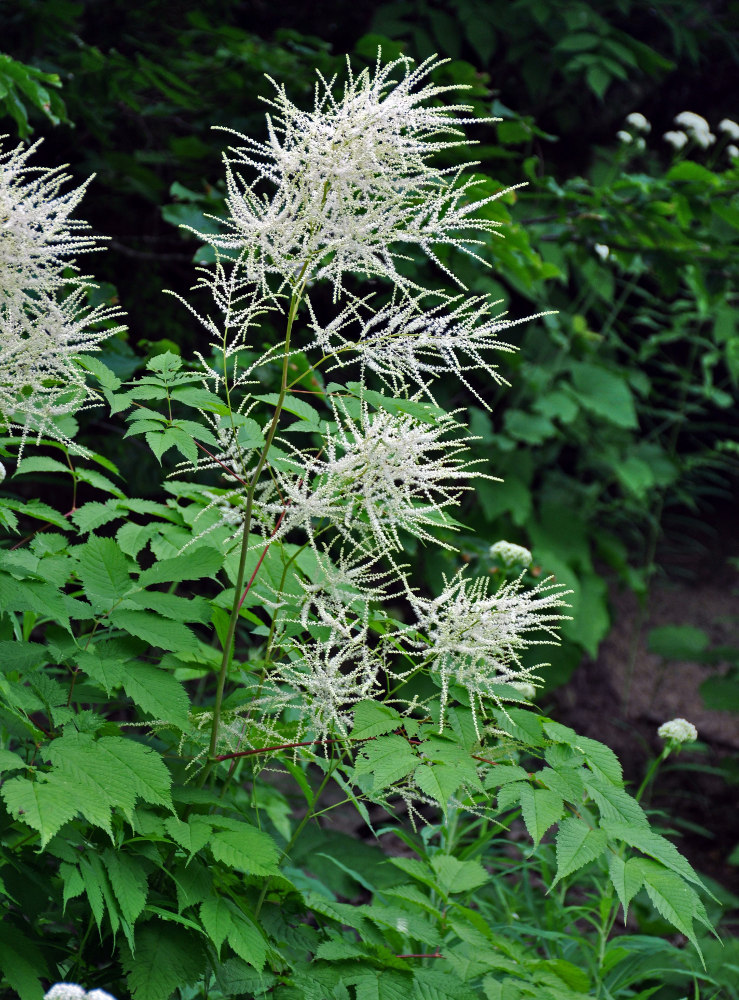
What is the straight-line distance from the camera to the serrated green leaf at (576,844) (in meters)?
1.31

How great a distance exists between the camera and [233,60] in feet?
11.6

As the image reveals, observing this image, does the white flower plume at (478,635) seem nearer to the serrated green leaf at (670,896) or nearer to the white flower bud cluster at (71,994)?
the serrated green leaf at (670,896)

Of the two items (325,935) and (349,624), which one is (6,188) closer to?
(349,624)

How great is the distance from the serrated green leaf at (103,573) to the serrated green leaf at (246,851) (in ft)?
1.32

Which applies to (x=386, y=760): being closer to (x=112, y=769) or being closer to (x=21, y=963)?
(x=112, y=769)

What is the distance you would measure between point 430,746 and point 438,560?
2579 mm

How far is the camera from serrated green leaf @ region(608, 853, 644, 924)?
1344 mm

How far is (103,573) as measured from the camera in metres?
1.51

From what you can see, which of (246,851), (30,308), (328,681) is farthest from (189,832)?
(30,308)

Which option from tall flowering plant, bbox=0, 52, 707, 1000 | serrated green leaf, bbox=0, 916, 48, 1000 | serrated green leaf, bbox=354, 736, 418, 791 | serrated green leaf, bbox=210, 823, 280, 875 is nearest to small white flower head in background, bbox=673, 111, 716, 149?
tall flowering plant, bbox=0, 52, 707, 1000

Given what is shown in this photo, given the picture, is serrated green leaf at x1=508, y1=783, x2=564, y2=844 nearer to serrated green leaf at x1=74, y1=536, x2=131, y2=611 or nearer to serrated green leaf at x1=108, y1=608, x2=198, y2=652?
serrated green leaf at x1=108, y1=608, x2=198, y2=652

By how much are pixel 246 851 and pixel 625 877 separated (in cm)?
57

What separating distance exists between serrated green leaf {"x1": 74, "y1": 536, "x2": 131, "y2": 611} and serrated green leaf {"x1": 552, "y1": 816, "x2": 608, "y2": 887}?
0.77 meters

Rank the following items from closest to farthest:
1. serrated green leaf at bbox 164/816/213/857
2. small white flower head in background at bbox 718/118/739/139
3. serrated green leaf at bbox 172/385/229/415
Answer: serrated green leaf at bbox 164/816/213/857 < serrated green leaf at bbox 172/385/229/415 < small white flower head in background at bbox 718/118/739/139
